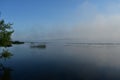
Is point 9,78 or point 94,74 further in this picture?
point 94,74

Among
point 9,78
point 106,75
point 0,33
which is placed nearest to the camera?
point 0,33

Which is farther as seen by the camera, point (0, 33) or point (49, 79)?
point (49, 79)

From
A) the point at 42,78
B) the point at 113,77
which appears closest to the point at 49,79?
the point at 42,78

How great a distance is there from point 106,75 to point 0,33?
22.1m

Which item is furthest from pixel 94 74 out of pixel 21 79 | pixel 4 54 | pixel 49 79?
pixel 4 54

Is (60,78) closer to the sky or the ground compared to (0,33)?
closer to the ground

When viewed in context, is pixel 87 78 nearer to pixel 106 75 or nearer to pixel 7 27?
pixel 106 75

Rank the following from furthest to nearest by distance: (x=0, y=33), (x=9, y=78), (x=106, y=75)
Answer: (x=106, y=75), (x=9, y=78), (x=0, y=33)

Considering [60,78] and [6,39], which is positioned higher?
[6,39]

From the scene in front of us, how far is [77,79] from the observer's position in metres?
40.4

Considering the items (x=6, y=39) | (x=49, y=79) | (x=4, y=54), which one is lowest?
(x=49, y=79)

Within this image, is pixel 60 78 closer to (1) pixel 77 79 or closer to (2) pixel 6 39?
(1) pixel 77 79

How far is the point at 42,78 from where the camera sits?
41.7 metres

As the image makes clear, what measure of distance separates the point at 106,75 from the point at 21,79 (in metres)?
16.8
